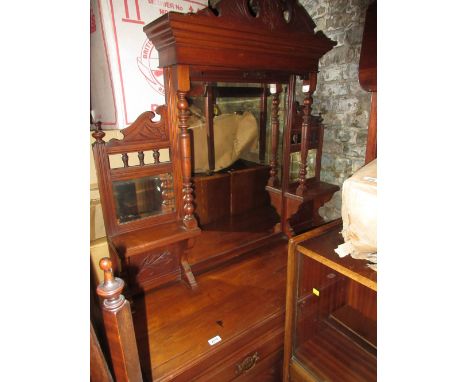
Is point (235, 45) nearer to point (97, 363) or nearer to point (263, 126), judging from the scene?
point (263, 126)

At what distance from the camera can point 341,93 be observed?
1862 millimetres

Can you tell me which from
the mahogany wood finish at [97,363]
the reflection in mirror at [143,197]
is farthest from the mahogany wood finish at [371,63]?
the mahogany wood finish at [97,363]

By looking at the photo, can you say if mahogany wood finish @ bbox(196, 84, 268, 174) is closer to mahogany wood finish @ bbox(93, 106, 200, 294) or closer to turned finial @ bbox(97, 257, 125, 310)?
mahogany wood finish @ bbox(93, 106, 200, 294)

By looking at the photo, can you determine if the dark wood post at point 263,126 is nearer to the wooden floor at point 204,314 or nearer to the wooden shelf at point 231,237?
the wooden shelf at point 231,237

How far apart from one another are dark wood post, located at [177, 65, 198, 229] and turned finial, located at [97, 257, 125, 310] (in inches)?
31.3

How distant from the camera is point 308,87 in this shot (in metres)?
1.70

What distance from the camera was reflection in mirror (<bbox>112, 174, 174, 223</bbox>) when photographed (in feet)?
4.43

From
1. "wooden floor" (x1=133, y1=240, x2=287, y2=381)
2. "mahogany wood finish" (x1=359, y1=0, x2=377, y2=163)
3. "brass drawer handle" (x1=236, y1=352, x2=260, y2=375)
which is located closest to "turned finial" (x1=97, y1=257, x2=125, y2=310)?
"wooden floor" (x1=133, y1=240, x2=287, y2=381)

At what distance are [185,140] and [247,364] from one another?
1096 mm

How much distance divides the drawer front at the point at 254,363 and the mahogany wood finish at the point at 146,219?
0.42m

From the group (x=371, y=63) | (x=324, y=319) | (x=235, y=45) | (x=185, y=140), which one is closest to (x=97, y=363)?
(x=185, y=140)

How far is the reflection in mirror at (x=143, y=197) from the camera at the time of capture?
1351 millimetres
